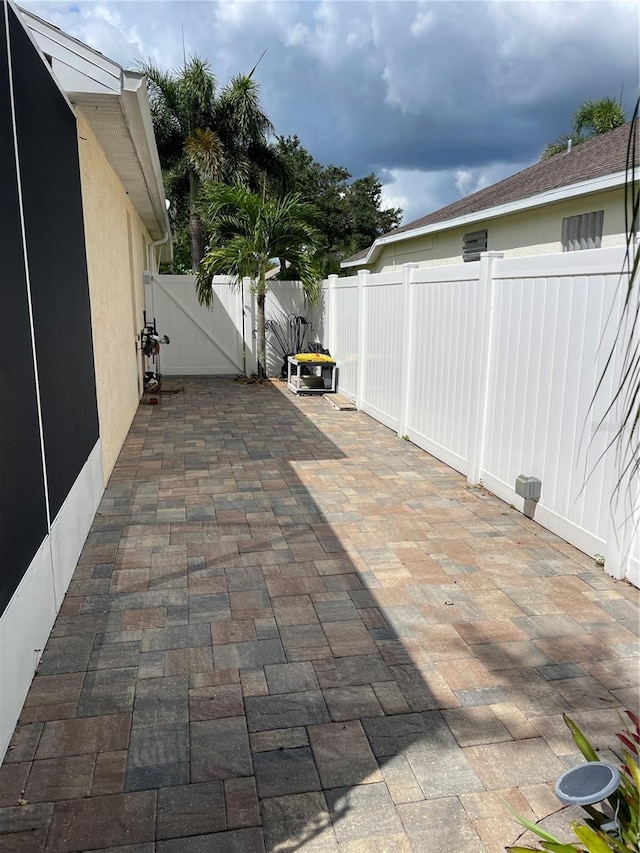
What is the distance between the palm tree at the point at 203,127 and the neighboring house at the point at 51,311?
14.3 metres

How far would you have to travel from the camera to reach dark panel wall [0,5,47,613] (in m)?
2.39

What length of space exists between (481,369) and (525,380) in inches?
28.1

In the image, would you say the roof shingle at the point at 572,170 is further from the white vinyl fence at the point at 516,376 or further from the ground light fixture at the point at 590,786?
the ground light fixture at the point at 590,786

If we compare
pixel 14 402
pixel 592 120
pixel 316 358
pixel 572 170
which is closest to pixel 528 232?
pixel 572 170

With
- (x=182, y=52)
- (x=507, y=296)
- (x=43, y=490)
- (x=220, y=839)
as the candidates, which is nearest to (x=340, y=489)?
(x=507, y=296)

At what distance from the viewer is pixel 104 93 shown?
4.38m

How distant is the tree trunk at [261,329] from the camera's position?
12.2 meters

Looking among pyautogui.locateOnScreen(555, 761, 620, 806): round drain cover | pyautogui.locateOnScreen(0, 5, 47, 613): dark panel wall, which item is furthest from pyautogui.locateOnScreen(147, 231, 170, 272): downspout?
pyautogui.locateOnScreen(555, 761, 620, 806): round drain cover

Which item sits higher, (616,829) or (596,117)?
(596,117)

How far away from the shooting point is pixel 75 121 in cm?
471

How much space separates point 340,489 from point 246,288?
28.3ft

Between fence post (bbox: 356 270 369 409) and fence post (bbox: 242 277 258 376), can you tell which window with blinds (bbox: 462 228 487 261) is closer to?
fence post (bbox: 356 270 369 409)

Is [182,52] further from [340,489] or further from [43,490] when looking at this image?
[43,490]

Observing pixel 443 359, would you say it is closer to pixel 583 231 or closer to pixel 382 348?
pixel 382 348
